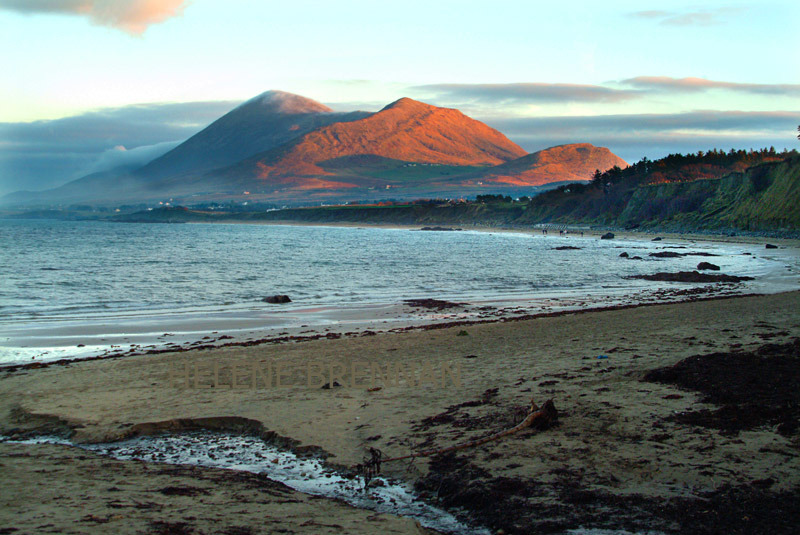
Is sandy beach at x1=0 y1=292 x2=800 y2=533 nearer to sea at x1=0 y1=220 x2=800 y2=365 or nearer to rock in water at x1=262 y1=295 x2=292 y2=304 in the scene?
sea at x1=0 y1=220 x2=800 y2=365

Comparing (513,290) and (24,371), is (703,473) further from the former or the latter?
(513,290)

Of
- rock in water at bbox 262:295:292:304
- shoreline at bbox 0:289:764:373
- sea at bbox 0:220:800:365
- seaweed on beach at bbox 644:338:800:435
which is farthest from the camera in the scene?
rock in water at bbox 262:295:292:304

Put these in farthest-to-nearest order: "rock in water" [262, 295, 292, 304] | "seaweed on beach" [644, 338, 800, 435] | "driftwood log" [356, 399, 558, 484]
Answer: "rock in water" [262, 295, 292, 304]
"seaweed on beach" [644, 338, 800, 435]
"driftwood log" [356, 399, 558, 484]

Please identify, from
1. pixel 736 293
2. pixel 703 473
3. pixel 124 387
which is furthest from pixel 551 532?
pixel 736 293

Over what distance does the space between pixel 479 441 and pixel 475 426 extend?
74cm

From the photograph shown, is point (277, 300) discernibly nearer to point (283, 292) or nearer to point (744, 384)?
point (283, 292)

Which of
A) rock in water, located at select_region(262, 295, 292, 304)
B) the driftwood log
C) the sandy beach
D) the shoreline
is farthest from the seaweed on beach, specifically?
rock in water, located at select_region(262, 295, 292, 304)

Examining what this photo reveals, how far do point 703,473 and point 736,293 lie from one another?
77.1 ft

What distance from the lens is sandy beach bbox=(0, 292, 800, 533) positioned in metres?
6.54

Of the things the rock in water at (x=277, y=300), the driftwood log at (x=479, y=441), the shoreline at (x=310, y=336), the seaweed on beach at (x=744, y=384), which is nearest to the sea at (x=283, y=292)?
the rock in water at (x=277, y=300)

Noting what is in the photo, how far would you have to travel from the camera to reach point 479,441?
859 centimetres

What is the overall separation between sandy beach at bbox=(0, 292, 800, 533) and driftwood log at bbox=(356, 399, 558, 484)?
0.14 metres

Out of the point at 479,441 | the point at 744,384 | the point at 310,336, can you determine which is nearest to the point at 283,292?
the point at 310,336

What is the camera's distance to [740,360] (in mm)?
11773
